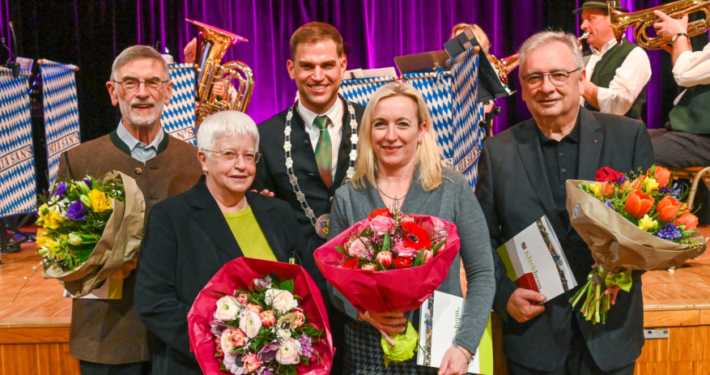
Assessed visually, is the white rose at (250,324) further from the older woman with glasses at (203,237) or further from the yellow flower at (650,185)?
the yellow flower at (650,185)

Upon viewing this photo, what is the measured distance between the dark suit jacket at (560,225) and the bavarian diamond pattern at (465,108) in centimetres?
106

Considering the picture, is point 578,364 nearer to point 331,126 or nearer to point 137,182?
point 331,126

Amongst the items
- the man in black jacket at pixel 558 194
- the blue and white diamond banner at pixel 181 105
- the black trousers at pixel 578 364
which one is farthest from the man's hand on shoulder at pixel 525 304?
the blue and white diamond banner at pixel 181 105

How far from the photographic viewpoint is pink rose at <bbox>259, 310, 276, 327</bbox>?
1.57 m

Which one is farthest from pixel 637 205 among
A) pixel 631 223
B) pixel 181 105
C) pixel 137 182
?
pixel 181 105

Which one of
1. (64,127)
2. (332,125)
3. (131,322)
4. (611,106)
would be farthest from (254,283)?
(64,127)

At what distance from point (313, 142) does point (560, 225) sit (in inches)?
42.0

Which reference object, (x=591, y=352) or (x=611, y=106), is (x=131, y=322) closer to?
(x=591, y=352)

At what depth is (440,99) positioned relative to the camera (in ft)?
10.2

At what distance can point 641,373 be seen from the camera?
8.61 ft

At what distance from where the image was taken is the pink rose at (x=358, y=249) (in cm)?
150

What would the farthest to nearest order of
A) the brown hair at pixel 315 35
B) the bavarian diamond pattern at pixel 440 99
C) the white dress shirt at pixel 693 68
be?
the white dress shirt at pixel 693 68 < the bavarian diamond pattern at pixel 440 99 < the brown hair at pixel 315 35

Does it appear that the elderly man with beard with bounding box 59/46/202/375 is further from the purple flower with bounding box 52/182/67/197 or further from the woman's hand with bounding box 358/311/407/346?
the woman's hand with bounding box 358/311/407/346

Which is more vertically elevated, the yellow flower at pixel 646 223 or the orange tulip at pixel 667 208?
the orange tulip at pixel 667 208
